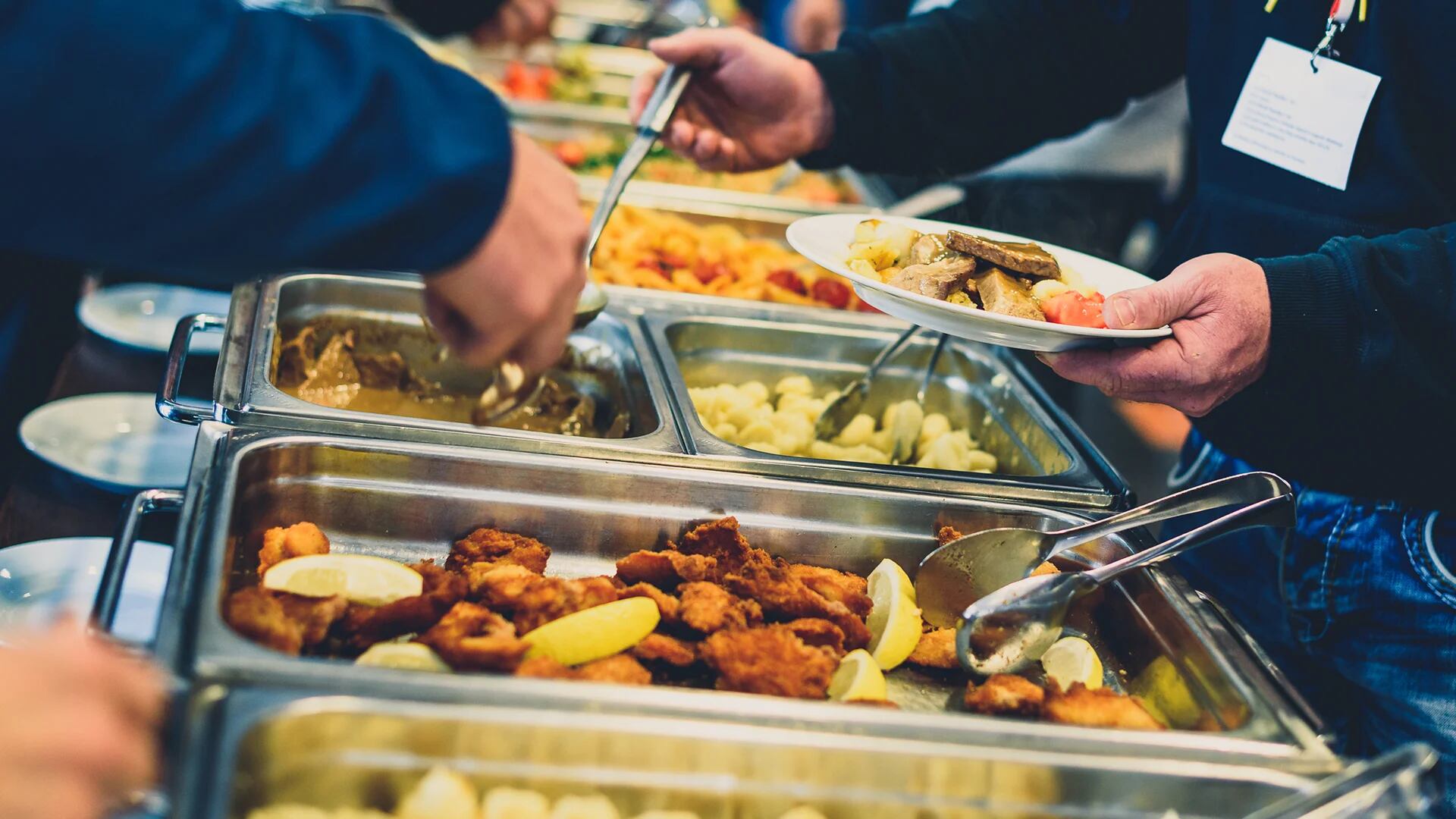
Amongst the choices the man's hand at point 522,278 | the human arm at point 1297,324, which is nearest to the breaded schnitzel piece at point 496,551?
the man's hand at point 522,278

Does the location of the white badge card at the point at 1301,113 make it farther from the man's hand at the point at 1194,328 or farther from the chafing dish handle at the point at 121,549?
the chafing dish handle at the point at 121,549

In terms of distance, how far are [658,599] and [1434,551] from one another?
1397 millimetres

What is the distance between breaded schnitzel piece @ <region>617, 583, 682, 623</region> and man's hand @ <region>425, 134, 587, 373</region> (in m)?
0.49

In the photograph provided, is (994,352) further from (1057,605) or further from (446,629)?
(446,629)

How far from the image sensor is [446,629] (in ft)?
4.86

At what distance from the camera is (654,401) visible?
2.18 metres

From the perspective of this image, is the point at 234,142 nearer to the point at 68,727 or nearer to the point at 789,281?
the point at 68,727

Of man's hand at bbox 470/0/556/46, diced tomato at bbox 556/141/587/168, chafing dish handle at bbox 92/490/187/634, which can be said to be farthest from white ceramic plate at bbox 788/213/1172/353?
man's hand at bbox 470/0/556/46

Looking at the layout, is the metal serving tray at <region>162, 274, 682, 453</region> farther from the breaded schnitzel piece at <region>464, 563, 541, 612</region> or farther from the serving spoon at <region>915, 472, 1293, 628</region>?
the serving spoon at <region>915, 472, 1293, 628</region>

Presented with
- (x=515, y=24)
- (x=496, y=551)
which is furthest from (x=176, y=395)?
(x=515, y=24)

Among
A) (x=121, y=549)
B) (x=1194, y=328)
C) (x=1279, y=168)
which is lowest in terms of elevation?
(x=121, y=549)

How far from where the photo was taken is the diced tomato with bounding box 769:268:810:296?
307 cm

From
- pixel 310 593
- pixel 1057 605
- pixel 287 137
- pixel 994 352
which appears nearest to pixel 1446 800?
pixel 1057 605

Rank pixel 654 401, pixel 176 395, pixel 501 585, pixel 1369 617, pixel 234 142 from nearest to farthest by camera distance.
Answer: pixel 234 142 < pixel 501 585 < pixel 176 395 < pixel 1369 617 < pixel 654 401
